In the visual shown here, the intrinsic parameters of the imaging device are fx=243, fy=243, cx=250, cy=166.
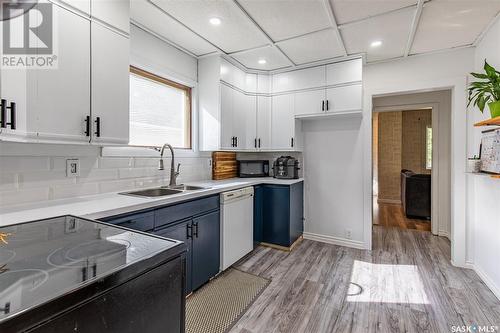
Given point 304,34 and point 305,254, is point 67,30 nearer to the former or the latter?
point 304,34

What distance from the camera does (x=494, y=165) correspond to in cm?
202

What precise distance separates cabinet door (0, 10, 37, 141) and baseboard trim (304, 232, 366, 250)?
3327 millimetres

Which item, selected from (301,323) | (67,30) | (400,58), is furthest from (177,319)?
(400,58)

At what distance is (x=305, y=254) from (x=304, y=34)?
2.54 metres

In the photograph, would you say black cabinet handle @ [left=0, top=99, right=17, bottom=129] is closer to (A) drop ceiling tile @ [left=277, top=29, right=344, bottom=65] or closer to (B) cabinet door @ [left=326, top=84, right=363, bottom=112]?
(A) drop ceiling tile @ [left=277, top=29, right=344, bottom=65]

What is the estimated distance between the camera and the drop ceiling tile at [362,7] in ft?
6.46

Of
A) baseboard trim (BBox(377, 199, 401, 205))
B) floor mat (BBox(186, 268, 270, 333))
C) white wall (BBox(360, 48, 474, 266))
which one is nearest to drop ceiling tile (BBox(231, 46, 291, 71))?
white wall (BBox(360, 48, 474, 266))

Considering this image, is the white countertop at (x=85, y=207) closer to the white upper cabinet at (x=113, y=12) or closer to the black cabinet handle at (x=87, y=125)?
the black cabinet handle at (x=87, y=125)

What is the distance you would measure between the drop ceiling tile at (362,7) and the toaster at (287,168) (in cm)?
176

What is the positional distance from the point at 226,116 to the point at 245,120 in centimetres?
43

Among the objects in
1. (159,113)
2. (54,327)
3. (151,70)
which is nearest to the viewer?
(54,327)

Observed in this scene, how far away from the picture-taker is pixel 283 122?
348 centimetres

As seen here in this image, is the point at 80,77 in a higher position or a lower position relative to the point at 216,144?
higher

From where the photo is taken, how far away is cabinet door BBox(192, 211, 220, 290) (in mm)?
2164
